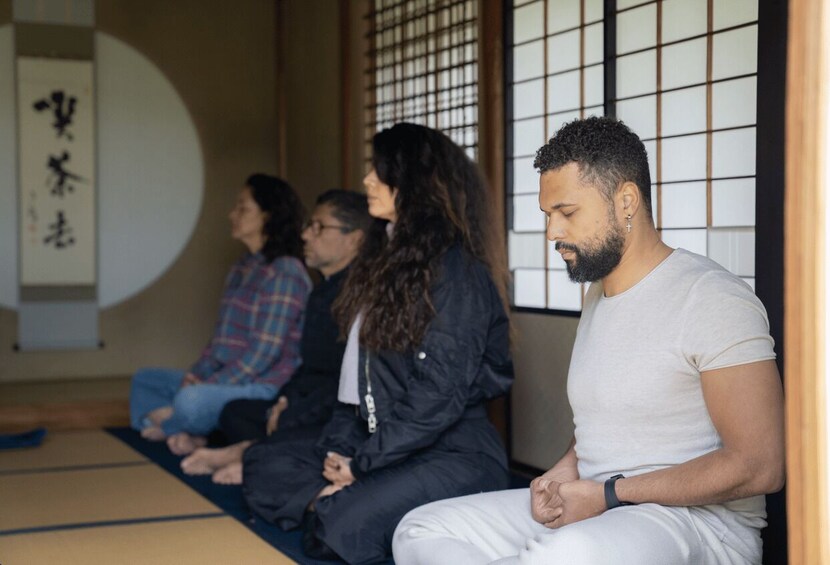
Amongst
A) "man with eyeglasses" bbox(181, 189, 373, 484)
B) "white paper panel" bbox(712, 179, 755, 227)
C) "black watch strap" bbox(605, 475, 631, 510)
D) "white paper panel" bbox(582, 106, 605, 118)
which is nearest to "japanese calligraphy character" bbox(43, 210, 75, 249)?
"man with eyeglasses" bbox(181, 189, 373, 484)

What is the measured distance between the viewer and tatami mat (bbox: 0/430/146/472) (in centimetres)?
457

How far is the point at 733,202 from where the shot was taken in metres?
3.30

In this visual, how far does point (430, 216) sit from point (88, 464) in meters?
2.24

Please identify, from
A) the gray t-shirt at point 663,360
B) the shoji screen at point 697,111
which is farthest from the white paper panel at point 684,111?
the gray t-shirt at point 663,360

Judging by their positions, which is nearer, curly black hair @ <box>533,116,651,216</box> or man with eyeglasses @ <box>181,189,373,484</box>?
curly black hair @ <box>533,116,651,216</box>

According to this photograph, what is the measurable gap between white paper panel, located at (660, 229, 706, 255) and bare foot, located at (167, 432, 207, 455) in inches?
94.4

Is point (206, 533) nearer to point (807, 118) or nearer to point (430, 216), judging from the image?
point (430, 216)

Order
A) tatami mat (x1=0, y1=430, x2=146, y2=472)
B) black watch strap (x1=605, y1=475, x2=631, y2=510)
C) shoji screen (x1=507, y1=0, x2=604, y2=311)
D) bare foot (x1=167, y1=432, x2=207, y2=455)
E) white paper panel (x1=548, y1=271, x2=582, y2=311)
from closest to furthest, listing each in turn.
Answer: black watch strap (x1=605, y1=475, x2=631, y2=510) < shoji screen (x1=507, y1=0, x2=604, y2=311) < white paper panel (x1=548, y1=271, x2=582, y2=311) < tatami mat (x1=0, y1=430, x2=146, y2=472) < bare foot (x1=167, y1=432, x2=207, y2=455)

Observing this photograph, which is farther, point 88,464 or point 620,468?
point 88,464

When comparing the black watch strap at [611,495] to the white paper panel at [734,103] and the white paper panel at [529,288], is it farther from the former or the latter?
the white paper panel at [529,288]

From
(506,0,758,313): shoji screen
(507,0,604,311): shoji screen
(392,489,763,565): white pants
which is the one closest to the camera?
(392,489,763,565): white pants

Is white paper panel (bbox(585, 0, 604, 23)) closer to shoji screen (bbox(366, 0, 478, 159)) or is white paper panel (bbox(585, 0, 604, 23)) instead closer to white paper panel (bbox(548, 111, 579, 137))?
white paper panel (bbox(548, 111, 579, 137))

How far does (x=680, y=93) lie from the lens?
3.54 m

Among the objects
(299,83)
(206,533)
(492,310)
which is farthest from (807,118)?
(299,83)
